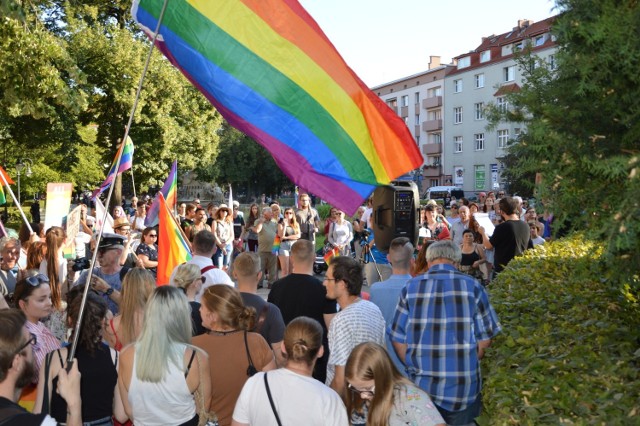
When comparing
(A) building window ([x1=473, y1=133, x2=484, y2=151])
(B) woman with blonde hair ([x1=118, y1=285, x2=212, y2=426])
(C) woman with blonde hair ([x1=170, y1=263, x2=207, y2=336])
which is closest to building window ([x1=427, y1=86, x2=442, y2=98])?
(A) building window ([x1=473, y1=133, x2=484, y2=151])

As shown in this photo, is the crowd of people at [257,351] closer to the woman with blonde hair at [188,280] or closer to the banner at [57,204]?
the woman with blonde hair at [188,280]

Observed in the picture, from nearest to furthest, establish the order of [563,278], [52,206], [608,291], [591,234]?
[591,234], [608,291], [563,278], [52,206]

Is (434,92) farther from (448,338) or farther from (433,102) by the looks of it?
(448,338)

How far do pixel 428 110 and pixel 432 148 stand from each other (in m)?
4.29

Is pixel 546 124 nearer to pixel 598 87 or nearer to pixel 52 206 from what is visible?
pixel 598 87

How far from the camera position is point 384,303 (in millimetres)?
5574

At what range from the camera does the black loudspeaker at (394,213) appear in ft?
34.5

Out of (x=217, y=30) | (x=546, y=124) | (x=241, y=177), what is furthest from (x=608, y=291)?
(x=241, y=177)

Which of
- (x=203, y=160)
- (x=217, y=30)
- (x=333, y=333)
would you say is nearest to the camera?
(x=333, y=333)

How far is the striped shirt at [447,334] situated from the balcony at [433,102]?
74.1 meters

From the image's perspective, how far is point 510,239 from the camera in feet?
31.2

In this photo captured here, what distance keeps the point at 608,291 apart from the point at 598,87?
2655 millimetres

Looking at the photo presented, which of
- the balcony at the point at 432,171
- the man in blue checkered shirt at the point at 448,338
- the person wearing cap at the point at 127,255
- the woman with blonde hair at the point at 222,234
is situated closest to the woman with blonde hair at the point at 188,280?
the man in blue checkered shirt at the point at 448,338

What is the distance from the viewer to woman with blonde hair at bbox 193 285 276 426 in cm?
406
